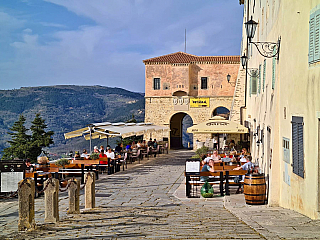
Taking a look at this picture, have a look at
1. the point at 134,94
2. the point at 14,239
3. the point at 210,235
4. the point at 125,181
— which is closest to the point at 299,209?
the point at 210,235

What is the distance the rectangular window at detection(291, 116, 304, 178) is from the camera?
23.2ft

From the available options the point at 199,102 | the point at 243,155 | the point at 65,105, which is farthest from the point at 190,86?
the point at 65,105

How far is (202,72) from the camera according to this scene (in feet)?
111

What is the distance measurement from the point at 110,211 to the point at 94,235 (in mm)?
2885

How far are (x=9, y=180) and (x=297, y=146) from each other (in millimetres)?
7755

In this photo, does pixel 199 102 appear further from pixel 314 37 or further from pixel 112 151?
pixel 314 37

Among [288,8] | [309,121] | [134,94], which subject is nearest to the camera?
[309,121]

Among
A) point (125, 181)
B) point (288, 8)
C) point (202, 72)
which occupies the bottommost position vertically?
point (125, 181)

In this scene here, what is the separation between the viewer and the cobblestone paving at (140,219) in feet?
18.8

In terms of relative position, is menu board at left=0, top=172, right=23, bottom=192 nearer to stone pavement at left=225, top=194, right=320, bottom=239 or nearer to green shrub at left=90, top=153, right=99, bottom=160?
green shrub at left=90, top=153, right=99, bottom=160

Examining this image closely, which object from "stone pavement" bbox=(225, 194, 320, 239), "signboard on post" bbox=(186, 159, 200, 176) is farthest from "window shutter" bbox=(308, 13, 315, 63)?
"signboard on post" bbox=(186, 159, 200, 176)

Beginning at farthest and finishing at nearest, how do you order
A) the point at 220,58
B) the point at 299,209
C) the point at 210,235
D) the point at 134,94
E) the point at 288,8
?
the point at 134,94
the point at 220,58
the point at 288,8
the point at 299,209
the point at 210,235

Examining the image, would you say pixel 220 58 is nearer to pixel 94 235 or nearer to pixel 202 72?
pixel 202 72

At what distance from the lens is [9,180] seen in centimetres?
1071
